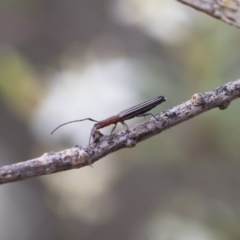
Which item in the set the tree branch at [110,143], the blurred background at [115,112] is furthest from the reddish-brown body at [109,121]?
the blurred background at [115,112]

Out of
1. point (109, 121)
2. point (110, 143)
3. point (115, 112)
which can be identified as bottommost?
point (110, 143)

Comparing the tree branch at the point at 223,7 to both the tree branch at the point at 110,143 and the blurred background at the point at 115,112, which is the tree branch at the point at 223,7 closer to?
the tree branch at the point at 110,143

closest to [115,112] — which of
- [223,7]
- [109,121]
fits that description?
[109,121]

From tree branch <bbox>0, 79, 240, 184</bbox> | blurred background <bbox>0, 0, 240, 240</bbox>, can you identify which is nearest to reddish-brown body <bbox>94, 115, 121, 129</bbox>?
tree branch <bbox>0, 79, 240, 184</bbox>

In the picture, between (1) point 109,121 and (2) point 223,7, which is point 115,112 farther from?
(2) point 223,7

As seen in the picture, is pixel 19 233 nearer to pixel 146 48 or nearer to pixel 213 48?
pixel 146 48
